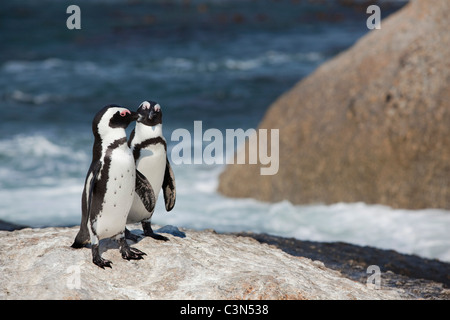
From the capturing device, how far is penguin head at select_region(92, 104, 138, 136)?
5488 mm

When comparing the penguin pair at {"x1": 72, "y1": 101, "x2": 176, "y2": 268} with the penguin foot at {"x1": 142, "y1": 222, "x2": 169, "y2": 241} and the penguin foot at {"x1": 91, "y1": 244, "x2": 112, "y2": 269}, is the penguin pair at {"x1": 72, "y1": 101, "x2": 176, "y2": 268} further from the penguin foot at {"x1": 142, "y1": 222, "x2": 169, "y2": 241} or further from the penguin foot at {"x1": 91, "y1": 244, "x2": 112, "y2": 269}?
the penguin foot at {"x1": 142, "y1": 222, "x2": 169, "y2": 241}

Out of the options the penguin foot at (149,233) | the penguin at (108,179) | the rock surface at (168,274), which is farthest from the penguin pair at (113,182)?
the penguin foot at (149,233)

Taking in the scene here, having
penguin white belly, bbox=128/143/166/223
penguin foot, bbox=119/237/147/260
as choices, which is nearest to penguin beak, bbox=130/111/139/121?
penguin white belly, bbox=128/143/166/223

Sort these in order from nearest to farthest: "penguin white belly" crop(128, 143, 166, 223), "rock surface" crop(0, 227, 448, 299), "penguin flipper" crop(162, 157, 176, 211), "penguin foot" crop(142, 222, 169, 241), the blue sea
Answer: "rock surface" crop(0, 227, 448, 299), "penguin white belly" crop(128, 143, 166, 223), "penguin foot" crop(142, 222, 169, 241), "penguin flipper" crop(162, 157, 176, 211), the blue sea

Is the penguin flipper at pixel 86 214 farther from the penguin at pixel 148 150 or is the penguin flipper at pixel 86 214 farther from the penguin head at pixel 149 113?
the penguin head at pixel 149 113

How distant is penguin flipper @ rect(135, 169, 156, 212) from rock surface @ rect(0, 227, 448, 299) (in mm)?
348

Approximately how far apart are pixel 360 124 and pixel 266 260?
5118 mm

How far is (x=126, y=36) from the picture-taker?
30094mm

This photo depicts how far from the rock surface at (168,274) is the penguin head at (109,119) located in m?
1.01

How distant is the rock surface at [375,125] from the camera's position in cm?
1032

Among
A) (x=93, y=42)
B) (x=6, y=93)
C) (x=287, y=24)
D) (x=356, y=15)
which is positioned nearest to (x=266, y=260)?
(x=6, y=93)

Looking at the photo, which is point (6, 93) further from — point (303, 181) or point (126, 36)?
point (303, 181)

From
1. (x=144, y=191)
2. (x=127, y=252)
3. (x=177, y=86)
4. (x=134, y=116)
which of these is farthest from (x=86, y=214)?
(x=177, y=86)

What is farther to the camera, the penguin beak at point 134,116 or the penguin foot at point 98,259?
the penguin beak at point 134,116
